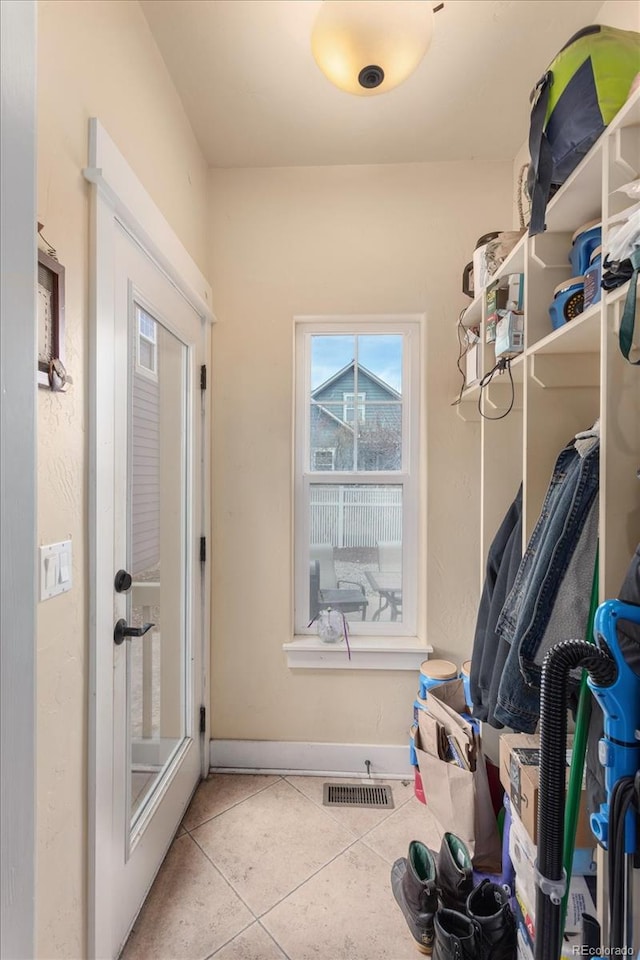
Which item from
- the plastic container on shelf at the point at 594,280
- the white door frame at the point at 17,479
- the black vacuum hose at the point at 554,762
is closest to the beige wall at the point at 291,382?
the plastic container on shelf at the point at 594,280

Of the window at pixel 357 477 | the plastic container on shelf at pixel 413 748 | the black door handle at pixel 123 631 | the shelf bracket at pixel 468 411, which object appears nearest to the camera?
the black door handle at pixel 123 631

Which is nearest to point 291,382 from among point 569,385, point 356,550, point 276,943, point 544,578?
point 356,550

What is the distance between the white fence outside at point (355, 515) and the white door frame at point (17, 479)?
1772 millimetres

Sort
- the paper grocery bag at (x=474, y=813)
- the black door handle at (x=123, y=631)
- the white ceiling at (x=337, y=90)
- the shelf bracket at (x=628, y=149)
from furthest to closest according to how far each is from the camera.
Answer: the paper grocery bag at (x=474, y=813) → the white ceiling at (x=337, y=90) → the black door handle at (x=123, y=631) → the shelf bracket at (x=628, y=149)

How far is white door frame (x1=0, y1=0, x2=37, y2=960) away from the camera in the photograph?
437 millimetres

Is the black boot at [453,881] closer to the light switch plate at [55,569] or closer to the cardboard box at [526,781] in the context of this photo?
the cardboard box at [526,781]

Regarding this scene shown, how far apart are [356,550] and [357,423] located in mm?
638

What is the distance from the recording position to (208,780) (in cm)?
207

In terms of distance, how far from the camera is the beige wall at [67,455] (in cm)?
96

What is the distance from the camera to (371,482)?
2.22 meters

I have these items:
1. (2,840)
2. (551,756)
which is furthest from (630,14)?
(2,840)

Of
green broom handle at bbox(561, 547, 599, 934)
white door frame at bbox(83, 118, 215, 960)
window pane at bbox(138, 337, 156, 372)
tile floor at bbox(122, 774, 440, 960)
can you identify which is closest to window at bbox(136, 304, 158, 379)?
window pane at bbox(138, 337, 156, 372)

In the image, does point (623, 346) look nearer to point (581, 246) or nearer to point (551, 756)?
point (581, 246)

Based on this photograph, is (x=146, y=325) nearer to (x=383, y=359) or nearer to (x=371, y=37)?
(x=371, y=37)
